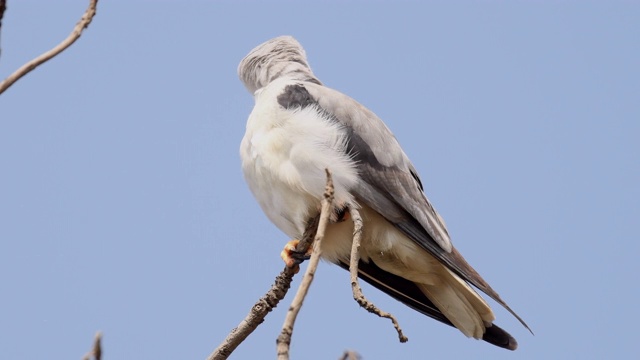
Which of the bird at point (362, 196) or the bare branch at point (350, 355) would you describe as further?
the bird at point (362, 196)

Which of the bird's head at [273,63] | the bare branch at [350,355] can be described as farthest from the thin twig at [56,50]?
the bird's head at [273,63]

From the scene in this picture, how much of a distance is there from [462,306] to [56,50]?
3.71 m

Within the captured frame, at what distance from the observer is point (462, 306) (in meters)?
5.50

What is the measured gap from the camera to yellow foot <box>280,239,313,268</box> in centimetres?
447

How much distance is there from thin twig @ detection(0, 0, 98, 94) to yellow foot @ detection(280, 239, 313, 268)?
2155 millimetres

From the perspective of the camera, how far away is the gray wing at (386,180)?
5.24 m

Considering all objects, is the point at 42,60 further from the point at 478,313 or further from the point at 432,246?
the point at 478,313

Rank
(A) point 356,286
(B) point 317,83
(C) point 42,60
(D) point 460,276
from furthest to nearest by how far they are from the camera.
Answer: (B) point 317,83, (D) point 460,276, (A) point 356,286, (C) point 42,60

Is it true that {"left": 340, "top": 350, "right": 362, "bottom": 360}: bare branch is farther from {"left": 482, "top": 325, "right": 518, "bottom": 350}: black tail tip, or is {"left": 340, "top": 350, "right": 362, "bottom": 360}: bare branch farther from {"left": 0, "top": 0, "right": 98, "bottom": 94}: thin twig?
{"left": 482, "top": 325, "right": 518, "bottom": 350}: black tail tip

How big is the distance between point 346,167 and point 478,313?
128 centimetres

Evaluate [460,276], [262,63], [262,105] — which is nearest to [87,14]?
[262,105]

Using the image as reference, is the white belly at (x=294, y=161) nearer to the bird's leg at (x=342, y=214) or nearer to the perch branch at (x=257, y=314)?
the bird's leg at (x=342, y=214)

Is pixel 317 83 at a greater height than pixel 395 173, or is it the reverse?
pixel 317 83

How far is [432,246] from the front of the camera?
5.27 metres
